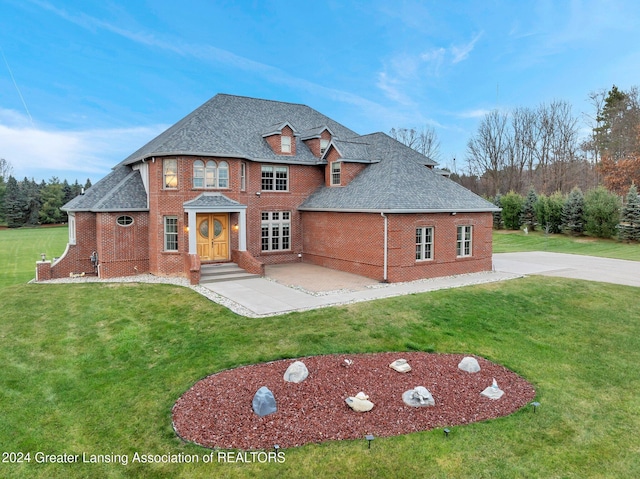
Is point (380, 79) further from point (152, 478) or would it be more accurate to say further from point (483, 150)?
point (152, 478)

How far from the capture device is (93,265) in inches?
727

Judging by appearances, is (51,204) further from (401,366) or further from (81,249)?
(401,366)

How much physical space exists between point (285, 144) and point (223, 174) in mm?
4321

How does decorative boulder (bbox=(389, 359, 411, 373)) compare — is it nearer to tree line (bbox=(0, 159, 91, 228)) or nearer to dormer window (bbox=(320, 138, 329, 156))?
dormer window (bbox=(320, 138, 329, 156))

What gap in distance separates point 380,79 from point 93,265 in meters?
29.3

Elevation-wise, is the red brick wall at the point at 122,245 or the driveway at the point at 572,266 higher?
the red brick wall at the point at 122,245

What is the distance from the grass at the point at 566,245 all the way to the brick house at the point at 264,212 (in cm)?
1269

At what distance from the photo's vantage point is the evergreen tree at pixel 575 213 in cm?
3325

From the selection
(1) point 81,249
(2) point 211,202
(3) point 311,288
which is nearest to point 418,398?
(3) point 311,288

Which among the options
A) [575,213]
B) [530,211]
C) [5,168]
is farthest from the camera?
[5,168]

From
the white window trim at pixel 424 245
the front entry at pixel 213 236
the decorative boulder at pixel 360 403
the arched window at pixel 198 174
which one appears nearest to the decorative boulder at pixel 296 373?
the decorative boulder at pixel 360 403

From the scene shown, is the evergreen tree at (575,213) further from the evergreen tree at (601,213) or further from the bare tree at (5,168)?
the bare tree at (5,168)

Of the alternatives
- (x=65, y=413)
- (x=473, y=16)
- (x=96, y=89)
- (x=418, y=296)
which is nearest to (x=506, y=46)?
(x=473, y=16)

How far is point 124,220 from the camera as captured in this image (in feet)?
58.2
